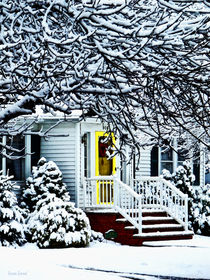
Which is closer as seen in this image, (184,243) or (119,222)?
(184,243)

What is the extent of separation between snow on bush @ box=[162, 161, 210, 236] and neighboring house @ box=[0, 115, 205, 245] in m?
0.48

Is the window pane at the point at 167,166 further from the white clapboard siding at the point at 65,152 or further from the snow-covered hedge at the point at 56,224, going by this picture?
the snow-covered hedge at the point at 56,224

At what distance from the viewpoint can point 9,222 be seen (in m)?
16.8

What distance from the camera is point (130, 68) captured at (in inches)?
299

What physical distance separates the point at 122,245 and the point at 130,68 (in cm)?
1138

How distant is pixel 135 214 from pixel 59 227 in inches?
113

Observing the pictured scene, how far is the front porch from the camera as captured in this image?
1834cm

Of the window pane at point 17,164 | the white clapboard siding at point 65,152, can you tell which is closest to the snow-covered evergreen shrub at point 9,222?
the window pane at point 17,164

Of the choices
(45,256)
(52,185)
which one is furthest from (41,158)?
(45,256)

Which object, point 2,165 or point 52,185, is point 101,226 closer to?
point 52,185

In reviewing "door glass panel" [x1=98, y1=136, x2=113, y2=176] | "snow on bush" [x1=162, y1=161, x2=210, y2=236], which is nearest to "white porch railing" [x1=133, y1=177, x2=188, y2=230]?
"snow on bush" [x1=162, y1=161, x2=210, y2=236]

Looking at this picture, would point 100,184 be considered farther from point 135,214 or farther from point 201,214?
point 201,214

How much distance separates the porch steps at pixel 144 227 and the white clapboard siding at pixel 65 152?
137 cm

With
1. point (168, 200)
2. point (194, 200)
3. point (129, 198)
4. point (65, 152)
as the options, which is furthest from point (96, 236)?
point (194, 200)
